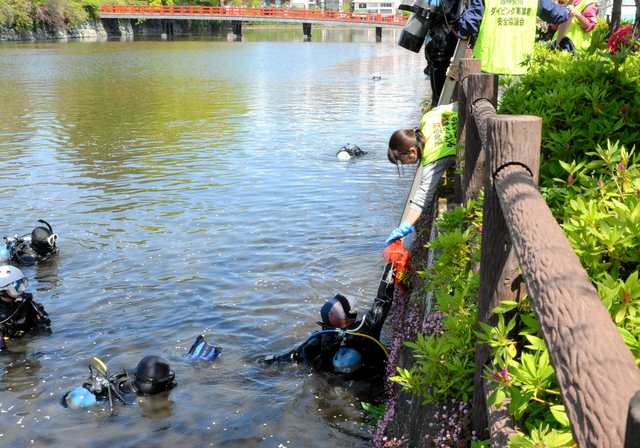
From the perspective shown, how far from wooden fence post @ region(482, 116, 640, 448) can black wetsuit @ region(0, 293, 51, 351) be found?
581 cm

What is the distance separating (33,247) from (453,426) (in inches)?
276

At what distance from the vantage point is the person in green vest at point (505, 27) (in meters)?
5.44

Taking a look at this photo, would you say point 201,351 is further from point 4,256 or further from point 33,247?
point 4,256

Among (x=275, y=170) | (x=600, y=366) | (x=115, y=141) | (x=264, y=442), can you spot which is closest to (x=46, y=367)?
(x=264, y=442)

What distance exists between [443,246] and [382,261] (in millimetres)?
4041

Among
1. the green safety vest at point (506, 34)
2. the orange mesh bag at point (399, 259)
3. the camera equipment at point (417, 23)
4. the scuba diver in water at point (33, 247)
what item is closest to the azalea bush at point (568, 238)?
the green safety vest at point (506, 34)

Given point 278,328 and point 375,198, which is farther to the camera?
point 375,198

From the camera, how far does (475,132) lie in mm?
3277

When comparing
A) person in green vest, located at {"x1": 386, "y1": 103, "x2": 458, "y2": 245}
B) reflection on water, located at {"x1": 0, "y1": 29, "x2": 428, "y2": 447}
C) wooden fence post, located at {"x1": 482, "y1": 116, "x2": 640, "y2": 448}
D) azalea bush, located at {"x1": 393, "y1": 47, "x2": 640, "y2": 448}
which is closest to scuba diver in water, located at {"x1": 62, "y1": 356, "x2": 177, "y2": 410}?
reflection on water, located at {"x1": 0, "y1": 29, "x2": 428, "y2": 447}

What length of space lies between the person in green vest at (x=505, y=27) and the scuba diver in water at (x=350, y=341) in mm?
2324

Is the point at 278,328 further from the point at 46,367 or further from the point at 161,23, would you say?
the point at 161,23

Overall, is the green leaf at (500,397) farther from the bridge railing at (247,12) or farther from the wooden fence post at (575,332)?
the bridge railing at (247,12)

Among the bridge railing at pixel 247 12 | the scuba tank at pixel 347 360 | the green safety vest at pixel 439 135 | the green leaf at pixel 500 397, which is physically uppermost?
the bridge railing at pixel 247 12

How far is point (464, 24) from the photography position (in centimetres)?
569
